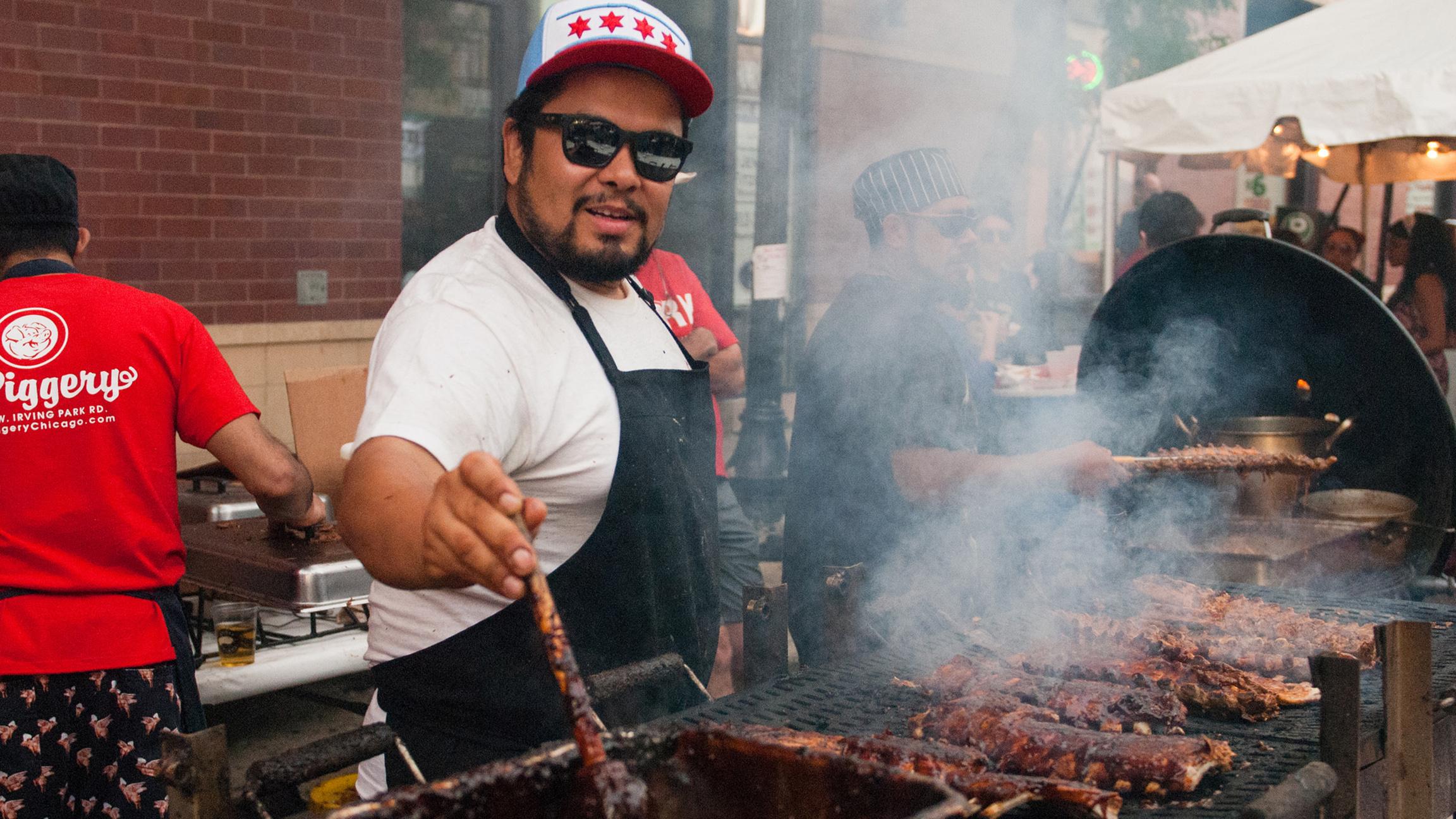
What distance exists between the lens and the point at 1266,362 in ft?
15.3

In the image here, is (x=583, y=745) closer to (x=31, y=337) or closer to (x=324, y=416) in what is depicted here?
(x=31, y=337)

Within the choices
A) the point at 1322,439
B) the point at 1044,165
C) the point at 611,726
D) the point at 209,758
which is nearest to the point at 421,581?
the point at 209,758

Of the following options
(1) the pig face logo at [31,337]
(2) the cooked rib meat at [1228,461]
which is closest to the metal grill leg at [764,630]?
(2) the cooked rib meat at [1228,461]

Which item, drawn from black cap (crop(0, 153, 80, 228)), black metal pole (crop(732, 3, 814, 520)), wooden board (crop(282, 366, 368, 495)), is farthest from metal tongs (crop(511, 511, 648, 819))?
black metal pole (crop(732, 3, 814, 520))

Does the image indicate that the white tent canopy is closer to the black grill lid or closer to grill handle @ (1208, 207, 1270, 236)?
grill handle @ (1208, 207, 1270, 236)

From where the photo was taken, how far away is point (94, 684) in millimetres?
3145

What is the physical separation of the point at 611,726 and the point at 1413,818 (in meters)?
1.70

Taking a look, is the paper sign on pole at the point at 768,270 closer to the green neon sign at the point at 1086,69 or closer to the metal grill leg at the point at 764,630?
the metal grill leg at the point at 764,630

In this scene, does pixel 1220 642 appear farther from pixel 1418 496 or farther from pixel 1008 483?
pixel 1418 496

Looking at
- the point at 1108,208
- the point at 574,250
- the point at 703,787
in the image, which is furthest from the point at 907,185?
the point at 1108,208

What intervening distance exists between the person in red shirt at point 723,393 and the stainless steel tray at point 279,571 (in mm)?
1683

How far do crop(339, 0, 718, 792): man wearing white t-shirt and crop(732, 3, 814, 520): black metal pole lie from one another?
16.0ft

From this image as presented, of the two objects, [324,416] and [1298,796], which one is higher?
[324,416]

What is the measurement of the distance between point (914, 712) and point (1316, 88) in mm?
5341
